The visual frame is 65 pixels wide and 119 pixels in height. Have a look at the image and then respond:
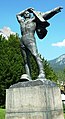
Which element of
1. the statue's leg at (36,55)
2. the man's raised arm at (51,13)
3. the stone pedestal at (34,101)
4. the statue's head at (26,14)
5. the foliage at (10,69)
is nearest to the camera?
the stone pedestal at (34,101)

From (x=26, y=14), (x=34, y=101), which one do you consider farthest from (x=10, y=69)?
(x=34, y=101)

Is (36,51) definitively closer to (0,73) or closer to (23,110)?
(23,110)

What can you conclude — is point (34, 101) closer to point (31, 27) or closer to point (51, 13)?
point (31, 27)

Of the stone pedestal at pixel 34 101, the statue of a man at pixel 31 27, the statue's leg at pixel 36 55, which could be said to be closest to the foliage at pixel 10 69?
the statue of a man at pixel 31 27

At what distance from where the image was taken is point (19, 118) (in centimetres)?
937

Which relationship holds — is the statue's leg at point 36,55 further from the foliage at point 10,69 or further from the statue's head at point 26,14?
the foliage at point 10,69

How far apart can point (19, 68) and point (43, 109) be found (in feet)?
88.7

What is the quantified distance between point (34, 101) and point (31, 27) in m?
2.86

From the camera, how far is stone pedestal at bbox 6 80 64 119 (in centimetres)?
911

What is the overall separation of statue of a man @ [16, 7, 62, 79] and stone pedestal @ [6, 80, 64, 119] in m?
0.78

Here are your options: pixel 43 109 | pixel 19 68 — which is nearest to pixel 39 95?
pixel 43 109

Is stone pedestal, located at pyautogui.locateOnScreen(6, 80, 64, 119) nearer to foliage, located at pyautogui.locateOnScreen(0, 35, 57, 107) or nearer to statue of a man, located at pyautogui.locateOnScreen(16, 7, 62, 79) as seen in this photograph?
statue of a man, located at pyautogui.locateOnScreen(16, 7, 62, 79)

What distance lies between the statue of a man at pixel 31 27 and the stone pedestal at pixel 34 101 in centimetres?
78

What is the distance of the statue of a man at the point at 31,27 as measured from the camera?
397 inches
